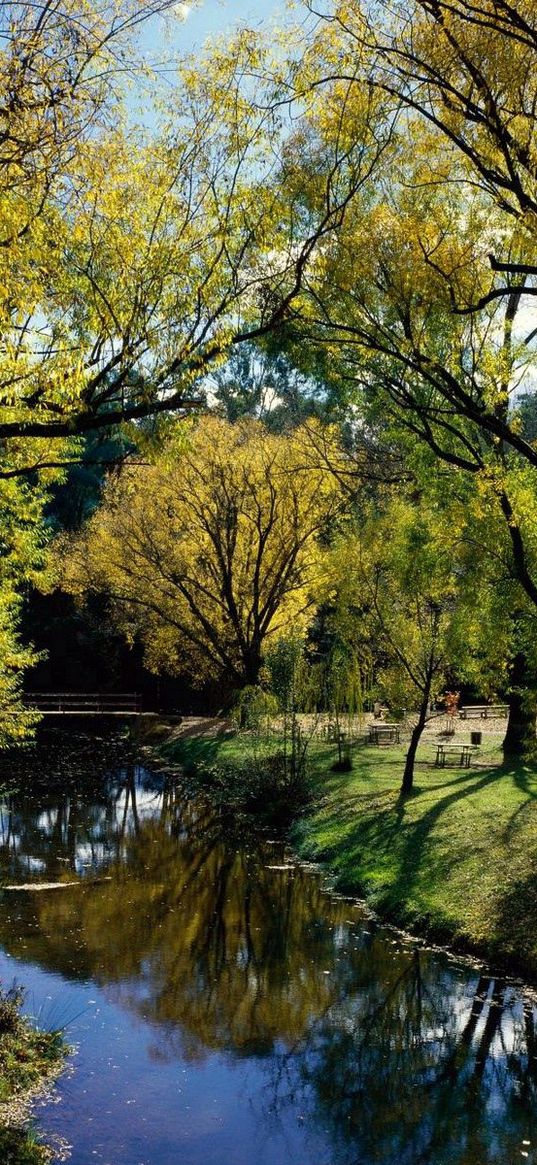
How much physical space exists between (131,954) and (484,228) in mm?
9730

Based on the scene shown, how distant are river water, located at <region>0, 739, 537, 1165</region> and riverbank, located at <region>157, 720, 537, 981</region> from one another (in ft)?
1.56

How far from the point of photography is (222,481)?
3089cm

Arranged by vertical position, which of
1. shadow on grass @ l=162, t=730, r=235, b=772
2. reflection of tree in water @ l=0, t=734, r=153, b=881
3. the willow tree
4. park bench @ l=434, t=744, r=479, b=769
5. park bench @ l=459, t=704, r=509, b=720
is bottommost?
reflection of tree in water @ l=0, t=734, r=153, b=881

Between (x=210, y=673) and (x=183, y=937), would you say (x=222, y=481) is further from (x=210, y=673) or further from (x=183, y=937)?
(x=183, y=937)

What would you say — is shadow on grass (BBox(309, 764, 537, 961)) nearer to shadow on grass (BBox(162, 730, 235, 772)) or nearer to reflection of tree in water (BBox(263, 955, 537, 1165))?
reflection of tree in water (BBox(263, 955, 537, 1165))

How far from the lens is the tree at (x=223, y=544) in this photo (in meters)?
30.9

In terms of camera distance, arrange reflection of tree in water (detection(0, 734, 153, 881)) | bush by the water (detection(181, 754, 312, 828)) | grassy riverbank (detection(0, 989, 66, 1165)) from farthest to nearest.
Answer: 1. bush by the water (detection(181, 754, 312, 828))
2. reflection of tree in water (detection(0, 734, 153, 881))
3. grassy riverbank (detection(0, 989, 66, 1165))

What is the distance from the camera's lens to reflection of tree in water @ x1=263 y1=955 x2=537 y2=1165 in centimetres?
795

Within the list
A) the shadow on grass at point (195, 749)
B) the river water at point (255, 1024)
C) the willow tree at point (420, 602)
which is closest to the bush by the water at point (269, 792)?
the willow tree at point (420, 602)

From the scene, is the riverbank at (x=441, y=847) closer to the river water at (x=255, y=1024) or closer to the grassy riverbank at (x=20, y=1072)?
the river water at (x=255, y=1024)

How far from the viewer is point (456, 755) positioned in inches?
1021

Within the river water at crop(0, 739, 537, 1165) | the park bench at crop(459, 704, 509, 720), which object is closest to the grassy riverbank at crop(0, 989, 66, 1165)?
the river water at crop(0, 739, 537, 1165)

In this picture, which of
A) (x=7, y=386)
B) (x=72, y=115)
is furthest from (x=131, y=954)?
(x=72, y=115)

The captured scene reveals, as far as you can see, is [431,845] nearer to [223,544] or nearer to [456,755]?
[456,755]
